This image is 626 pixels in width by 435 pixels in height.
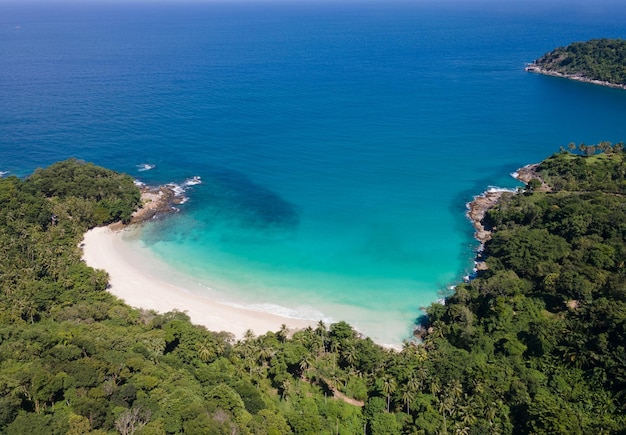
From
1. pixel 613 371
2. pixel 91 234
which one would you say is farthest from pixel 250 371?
pixel 91 234

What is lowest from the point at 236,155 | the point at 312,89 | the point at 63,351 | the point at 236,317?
the point at 236,317

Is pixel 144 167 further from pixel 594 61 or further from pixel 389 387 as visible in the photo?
pixel 594 61

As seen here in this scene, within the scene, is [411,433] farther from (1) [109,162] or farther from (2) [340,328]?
(1) [109,162]

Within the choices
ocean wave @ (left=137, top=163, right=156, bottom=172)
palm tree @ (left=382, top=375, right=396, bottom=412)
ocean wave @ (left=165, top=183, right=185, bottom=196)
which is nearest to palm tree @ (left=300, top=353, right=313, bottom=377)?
palm tree @ (left=382, top=375, right=396, bottom=412)

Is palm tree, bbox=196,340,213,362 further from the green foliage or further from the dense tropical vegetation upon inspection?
the dense tropical vegetation

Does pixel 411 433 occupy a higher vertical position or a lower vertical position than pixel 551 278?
lower

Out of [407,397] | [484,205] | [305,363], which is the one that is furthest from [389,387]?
[484,205]
